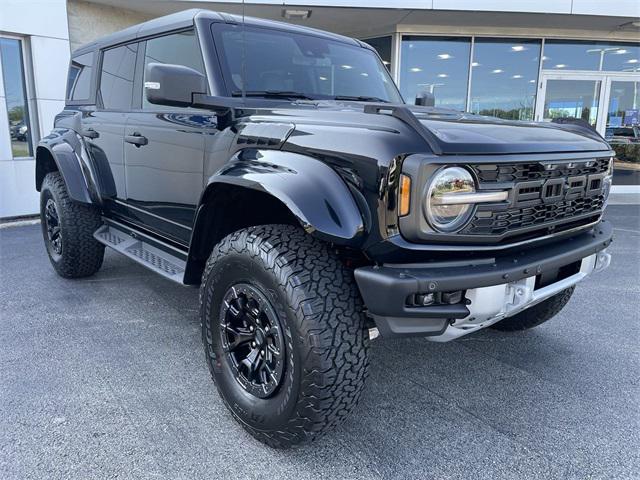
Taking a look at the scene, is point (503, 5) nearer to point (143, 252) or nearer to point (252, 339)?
point (143, 252)

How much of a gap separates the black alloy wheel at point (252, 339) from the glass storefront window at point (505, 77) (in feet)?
28.6

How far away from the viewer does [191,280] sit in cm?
270

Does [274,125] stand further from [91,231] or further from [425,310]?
[91,231]

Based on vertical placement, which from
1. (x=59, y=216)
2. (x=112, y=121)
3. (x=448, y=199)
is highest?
(x=112, y=121)

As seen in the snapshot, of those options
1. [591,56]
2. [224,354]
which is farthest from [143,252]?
[591,56]

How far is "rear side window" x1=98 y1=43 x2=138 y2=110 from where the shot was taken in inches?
135

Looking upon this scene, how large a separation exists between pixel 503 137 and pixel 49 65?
23.9ft

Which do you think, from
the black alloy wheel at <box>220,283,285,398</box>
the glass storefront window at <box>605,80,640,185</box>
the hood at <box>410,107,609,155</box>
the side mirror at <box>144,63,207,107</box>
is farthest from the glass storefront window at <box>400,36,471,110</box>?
the black alloy wheel at <box>220,283,285,398</box>

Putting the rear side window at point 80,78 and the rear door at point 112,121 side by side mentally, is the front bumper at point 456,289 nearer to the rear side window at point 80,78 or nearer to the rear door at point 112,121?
the rear door at point 112,121

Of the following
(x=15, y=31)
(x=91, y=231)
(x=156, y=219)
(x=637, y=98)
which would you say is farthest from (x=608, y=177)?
(x=637, y=98)

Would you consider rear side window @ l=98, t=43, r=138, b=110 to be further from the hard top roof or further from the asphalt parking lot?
the asphalt parking lot

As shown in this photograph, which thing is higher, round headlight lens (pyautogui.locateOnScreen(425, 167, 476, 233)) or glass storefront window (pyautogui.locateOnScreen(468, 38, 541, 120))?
glass storefront window (pyautogui.locateOnScreen(468, 38, 541, 120))

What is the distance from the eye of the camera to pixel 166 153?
292cm

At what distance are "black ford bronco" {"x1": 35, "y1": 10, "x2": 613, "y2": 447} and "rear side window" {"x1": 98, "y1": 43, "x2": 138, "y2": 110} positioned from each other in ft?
1.61
